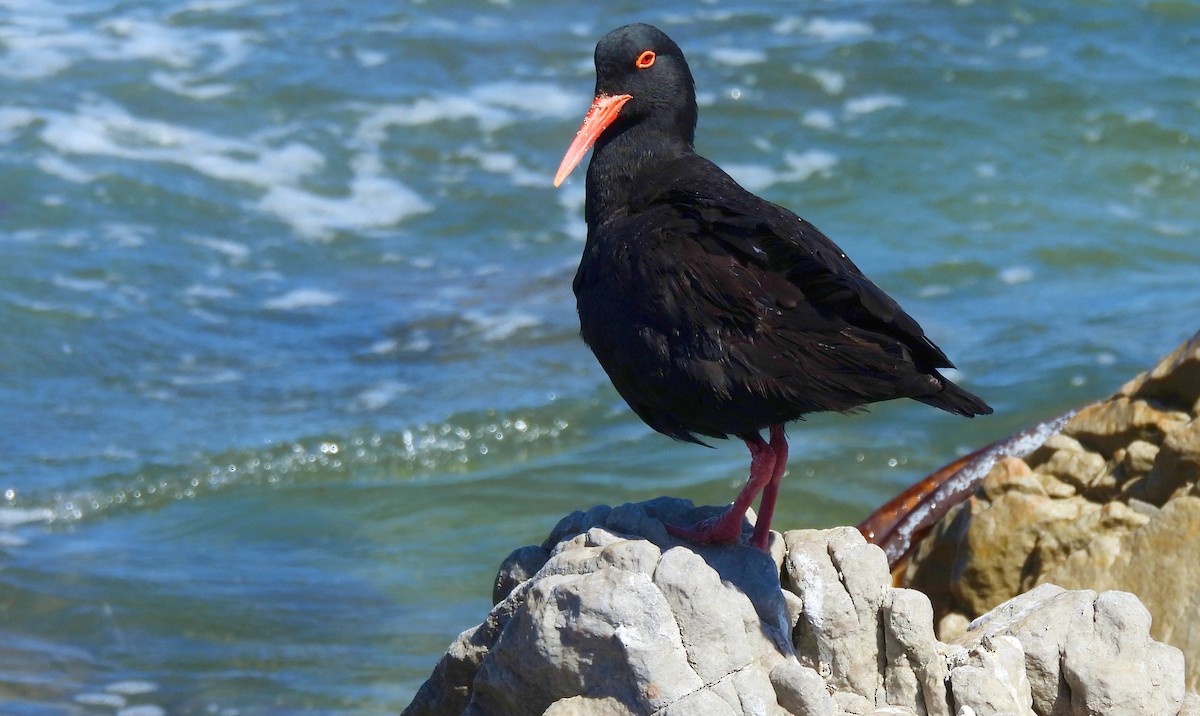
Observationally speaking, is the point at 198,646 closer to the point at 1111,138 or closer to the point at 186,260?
the point at 186,260

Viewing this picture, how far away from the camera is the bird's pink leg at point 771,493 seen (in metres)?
4.11

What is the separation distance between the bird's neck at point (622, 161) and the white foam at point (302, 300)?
6.21m

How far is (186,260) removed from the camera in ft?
37.3

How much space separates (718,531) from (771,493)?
242mm

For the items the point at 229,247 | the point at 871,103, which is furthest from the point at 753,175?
the point at 229,247

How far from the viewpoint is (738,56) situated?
48.5 feet

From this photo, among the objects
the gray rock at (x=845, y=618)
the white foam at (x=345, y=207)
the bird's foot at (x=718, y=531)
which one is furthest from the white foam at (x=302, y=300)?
the gray rock at (x=845, y=618)

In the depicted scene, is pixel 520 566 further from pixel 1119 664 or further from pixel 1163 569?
pixel 1163 569

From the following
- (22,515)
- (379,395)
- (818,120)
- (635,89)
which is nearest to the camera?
(635,89)

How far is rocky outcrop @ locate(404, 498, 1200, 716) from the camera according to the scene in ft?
11.7

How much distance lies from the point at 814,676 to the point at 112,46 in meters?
13.1

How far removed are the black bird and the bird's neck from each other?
0.80 ft

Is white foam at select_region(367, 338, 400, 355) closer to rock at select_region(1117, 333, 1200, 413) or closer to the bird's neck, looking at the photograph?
the bird's neck

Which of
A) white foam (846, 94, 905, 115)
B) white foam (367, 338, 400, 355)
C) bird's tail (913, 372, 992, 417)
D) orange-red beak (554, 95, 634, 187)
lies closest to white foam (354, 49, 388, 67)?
white foam (846, 94, 905, 115)
